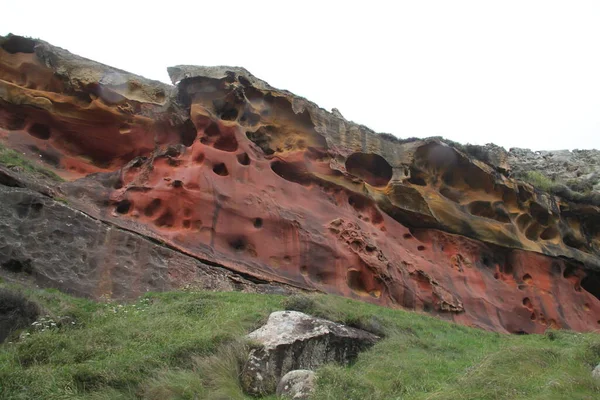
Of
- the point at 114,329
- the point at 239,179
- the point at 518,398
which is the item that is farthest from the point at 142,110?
the point at 518,398

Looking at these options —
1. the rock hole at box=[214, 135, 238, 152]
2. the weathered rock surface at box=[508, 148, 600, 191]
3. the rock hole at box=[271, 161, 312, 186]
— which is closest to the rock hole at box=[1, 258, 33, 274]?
the rock hole at box=[214, 135, 238, 152]

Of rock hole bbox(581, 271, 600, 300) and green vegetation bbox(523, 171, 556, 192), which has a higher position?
green vegetation bbox(523, 171, 556, 192)

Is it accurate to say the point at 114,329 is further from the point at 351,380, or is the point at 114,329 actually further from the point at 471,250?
the point at 471,250

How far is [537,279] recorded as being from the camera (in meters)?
24.0

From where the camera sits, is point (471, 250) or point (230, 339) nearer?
point (230, 339)

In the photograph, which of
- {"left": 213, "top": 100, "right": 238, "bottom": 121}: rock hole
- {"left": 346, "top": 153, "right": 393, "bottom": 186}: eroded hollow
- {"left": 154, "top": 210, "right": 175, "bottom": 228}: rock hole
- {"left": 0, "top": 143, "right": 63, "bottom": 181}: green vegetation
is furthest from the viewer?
{"left": 346, "top": 153, "right": 393, "bottom": 186}: eroded hollow

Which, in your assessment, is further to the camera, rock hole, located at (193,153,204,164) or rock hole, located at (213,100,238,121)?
rock hole, located at (213,100,238,121)

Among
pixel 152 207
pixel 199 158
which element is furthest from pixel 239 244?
pixel 199 158

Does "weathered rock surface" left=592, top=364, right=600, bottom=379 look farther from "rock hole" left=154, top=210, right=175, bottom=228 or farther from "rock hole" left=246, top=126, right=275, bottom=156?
"rock hole" left=246, top=126, right=275, bottom=156

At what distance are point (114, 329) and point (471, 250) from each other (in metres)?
15.6

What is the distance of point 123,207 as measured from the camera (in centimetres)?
1683

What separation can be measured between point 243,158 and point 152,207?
3.36m

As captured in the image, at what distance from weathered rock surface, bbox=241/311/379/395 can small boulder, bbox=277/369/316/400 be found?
1.05 feet

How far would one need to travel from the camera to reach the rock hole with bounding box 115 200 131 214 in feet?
54.9
